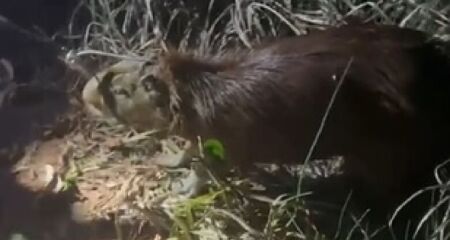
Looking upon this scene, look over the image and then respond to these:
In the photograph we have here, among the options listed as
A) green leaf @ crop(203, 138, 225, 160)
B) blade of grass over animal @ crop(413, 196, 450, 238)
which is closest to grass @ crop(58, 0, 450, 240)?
blade of grass over animal @ crop(413, 196, 450, 238)

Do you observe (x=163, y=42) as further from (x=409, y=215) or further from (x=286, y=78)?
(x=409, y=215)

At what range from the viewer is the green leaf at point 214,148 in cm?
246

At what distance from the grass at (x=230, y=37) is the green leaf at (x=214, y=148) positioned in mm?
119

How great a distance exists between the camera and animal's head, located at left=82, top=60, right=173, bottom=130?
97.1 inches

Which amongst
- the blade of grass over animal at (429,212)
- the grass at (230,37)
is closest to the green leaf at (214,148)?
the grass at (230,37)

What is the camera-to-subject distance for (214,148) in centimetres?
247

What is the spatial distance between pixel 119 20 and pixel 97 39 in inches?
3.1

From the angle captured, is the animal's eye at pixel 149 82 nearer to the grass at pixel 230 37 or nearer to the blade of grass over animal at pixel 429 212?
the grass at pixel 230 37

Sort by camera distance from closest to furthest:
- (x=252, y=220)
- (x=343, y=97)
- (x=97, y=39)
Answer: (x=343, y=97), (x=252, y=220), (x=97, y=39)

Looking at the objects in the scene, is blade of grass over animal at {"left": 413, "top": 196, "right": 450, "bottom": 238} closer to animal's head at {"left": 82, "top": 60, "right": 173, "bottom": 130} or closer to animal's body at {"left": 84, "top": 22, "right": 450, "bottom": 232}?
animal's body at {"left": 84, "top": 22, "right": 450, "bottom": 232}

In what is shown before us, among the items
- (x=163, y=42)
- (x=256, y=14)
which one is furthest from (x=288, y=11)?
Result: (x=163, y=42)

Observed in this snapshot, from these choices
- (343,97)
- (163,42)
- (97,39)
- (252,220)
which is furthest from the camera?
(97,39)

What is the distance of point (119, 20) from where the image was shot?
3055 mm

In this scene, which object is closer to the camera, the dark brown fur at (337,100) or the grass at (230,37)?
the dark brown fur at (337,100)
